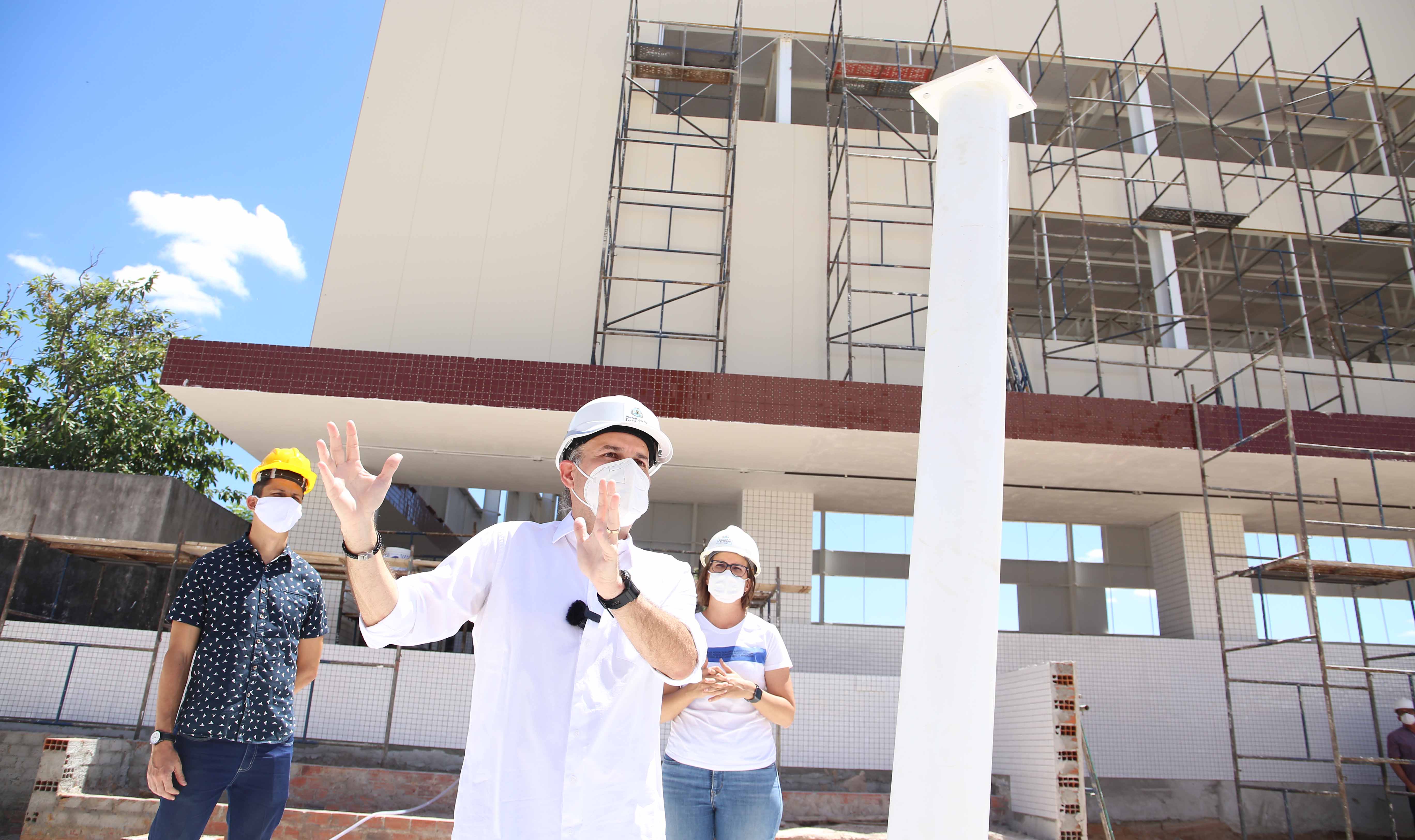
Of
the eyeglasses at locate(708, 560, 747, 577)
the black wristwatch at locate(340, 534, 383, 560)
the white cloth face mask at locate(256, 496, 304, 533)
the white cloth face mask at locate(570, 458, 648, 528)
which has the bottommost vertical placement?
the black wristwatch at locate(340, 534, 383, 560)

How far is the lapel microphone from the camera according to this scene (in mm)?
1988

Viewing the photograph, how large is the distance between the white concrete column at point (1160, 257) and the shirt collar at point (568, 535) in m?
10.6

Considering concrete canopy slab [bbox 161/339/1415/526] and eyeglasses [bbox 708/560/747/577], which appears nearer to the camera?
eyeglasses [bbox 708/560/747/577]

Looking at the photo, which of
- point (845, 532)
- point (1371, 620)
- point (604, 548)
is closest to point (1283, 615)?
point (1371, 620)

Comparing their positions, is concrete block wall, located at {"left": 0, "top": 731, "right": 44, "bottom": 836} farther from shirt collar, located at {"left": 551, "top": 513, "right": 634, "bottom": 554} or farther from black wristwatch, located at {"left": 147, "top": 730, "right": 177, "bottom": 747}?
shirt collar, located at {"left": 551, "top": 513, "right": 634, "bottom": 554}

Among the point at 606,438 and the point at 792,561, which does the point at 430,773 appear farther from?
the point at 606,438

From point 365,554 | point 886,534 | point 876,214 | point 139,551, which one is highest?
point 876,214

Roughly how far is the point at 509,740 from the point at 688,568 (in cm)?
59

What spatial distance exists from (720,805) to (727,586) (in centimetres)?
88

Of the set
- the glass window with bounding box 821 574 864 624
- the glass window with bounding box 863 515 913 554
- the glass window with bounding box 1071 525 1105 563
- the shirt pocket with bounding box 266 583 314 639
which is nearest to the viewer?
the shirt pocket with bounding box 266 583 314 639

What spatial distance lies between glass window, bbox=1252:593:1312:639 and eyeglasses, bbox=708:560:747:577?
10409mm

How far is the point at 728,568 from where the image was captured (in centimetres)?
388

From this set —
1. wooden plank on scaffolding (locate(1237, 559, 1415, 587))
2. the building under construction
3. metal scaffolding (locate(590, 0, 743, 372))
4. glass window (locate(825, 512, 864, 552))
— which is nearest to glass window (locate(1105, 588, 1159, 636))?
the building under construction

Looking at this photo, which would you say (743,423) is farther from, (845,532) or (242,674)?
(242,674)
